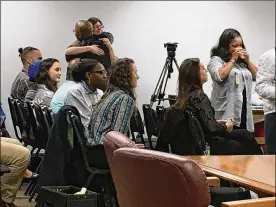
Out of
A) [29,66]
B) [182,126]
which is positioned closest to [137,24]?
[29,66]

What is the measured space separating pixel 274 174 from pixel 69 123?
6.16 feet

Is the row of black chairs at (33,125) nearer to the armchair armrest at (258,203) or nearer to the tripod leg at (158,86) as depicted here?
the tripod leg at (158,86)

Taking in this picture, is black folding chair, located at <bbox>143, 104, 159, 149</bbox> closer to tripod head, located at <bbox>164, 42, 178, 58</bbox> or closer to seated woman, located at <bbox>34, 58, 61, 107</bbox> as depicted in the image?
seated woman, located at <bbox>34, 58, 61, 107</bbox>

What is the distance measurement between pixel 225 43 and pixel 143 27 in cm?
230

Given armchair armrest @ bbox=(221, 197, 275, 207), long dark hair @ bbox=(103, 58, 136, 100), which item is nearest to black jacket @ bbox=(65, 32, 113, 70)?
long dark hair @ bbox=(103, 58, 136, 100)

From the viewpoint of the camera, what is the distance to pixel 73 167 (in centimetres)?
299

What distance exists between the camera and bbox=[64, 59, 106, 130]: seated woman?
10.9 ft

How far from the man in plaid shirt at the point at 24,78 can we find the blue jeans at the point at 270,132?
251 cm

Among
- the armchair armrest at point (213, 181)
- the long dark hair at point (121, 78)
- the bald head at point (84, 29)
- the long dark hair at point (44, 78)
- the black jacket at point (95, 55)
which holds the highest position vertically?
the bald head at point (84, 29)

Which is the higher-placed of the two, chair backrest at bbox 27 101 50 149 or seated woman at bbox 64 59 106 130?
seated woman at bbox 64 59 106 130

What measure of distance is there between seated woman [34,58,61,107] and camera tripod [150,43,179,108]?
37.0 inches

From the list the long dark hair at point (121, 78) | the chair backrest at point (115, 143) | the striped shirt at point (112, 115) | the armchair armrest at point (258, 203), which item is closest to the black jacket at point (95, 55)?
the long dark hair at point (121, 78)

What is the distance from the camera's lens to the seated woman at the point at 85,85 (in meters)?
3.31

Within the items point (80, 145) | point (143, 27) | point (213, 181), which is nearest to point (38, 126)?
point (80, 145)
